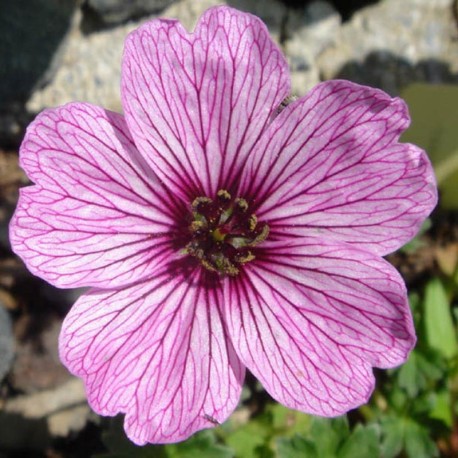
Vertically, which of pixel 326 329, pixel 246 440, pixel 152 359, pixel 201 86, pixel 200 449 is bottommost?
pixel 246 440

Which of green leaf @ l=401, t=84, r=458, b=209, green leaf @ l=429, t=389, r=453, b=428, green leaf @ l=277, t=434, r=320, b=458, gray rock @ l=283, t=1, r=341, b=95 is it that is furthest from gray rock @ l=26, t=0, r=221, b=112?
green leaf @ l=429, t=389, r=453, b=428

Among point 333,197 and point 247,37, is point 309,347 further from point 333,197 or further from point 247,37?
point 247,37

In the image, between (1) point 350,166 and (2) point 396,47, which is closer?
(1) point 350,166

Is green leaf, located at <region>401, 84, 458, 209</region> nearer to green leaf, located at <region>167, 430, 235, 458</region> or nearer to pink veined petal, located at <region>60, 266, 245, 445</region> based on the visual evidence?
green leaf, located at <region>167, 430, 235, 458</region>

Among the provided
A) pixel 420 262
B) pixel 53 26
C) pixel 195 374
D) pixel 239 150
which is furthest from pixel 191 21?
pixel 195 374

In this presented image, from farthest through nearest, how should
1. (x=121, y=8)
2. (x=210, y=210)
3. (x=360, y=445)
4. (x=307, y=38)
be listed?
(x=307, y=38)
(x=121, y=8)
(x=360, y=445)
(x=210, y=210)

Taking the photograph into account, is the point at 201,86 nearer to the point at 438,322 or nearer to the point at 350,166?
the point at 350,166

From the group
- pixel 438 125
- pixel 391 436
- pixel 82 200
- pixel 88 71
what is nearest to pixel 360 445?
pixel 391 436
